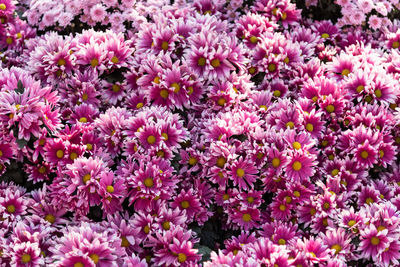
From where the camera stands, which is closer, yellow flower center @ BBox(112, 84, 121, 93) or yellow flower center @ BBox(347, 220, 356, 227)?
yellow flower center @ BBox(347, 220, 356, 227)

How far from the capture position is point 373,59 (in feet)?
9.70

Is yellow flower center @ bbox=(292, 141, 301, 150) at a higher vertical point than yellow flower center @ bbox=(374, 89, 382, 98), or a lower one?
lower

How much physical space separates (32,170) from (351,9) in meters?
2.50

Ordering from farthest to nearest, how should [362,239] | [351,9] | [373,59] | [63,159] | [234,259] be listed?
1. [351,9]
2. [373,59]
3. [63,159]
4. [362,239]
5. [234,259]

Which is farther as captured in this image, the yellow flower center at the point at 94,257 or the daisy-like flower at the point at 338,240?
the daisy-like flower at the point at 338,240

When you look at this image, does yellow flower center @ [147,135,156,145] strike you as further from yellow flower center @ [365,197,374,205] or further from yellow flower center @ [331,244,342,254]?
yellow flower center @ [365,197,374,205]

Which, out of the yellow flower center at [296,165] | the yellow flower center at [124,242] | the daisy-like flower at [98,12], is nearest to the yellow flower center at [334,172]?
the yellow flower center at [296,165]

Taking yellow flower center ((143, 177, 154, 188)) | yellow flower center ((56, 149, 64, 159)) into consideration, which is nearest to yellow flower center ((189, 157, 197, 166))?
yellow flower center ((143, 177, 154, 188))

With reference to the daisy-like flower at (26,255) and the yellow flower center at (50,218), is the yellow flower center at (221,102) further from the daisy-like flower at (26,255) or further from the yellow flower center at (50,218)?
the daisy-like flower at (26,255)

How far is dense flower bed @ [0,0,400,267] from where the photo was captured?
2.17m

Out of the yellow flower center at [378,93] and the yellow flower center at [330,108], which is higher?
the yellow flower center at [378,93]

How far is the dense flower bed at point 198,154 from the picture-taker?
7.12 feet

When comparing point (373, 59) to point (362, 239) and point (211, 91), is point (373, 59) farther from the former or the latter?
point (362, 239)

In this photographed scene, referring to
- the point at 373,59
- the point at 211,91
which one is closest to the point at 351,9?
the point at 373,59
